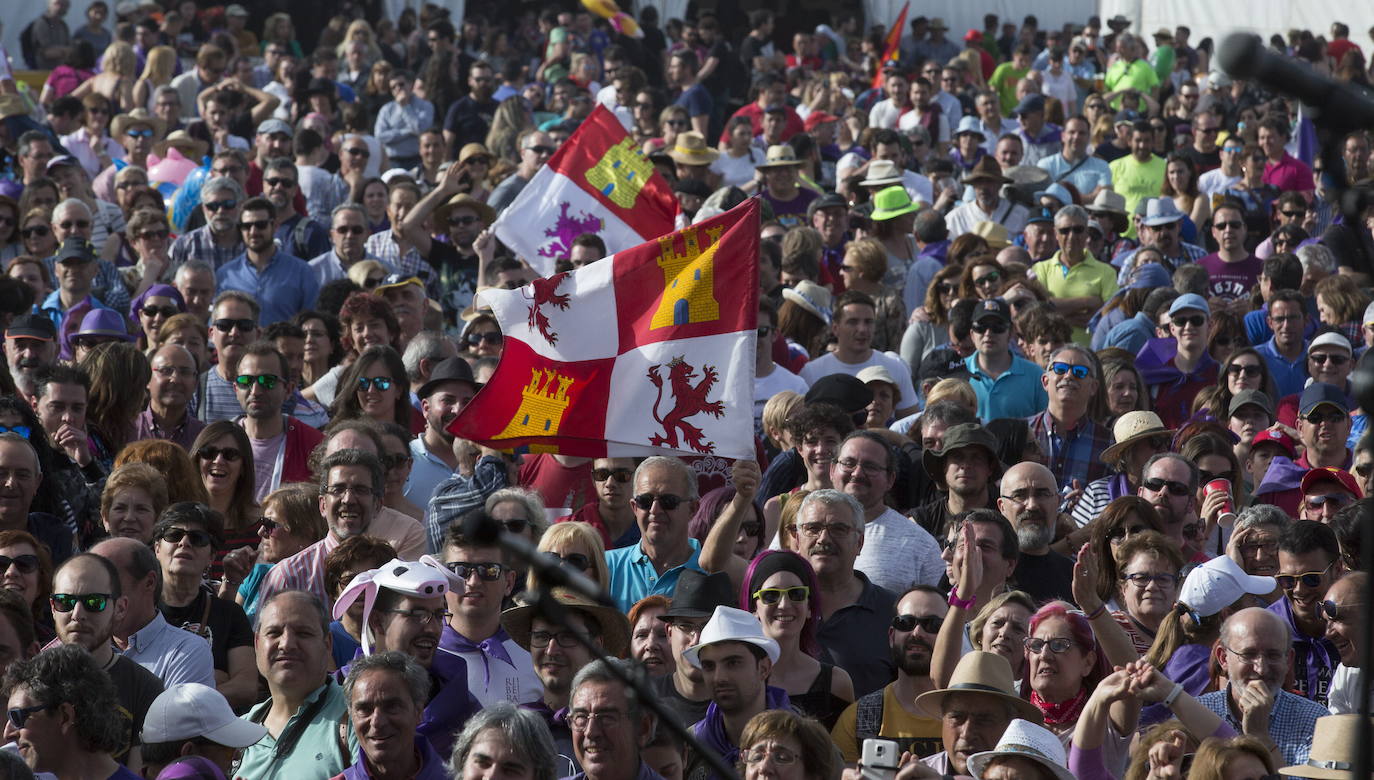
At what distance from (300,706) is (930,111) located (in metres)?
14.2

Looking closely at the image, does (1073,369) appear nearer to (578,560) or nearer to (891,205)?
(578,560)

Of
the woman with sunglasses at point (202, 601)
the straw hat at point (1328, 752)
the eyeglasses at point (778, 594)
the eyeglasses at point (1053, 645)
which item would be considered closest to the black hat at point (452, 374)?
the woman with sunglasses at point (202, 601)

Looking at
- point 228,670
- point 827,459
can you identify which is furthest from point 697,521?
point 228,670

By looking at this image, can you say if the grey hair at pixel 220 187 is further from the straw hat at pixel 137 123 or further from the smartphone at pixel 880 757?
the smartphone at pixel 880 757

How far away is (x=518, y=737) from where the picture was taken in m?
5.31

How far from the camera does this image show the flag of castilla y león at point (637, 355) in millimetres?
8023

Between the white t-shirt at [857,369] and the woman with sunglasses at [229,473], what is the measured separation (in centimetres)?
332

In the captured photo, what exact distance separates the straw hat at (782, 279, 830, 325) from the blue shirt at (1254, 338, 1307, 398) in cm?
243

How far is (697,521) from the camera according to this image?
8102 mm

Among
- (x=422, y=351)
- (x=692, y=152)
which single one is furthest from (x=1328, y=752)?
(x=692, y=152)

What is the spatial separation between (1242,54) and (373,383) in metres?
7.36

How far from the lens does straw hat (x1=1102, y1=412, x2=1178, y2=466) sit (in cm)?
911

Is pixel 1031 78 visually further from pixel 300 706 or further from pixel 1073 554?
pixel 300 706

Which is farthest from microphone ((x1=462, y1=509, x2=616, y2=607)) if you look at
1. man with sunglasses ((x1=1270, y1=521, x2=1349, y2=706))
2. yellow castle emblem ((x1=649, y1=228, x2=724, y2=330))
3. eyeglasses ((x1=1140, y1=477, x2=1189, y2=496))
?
eyeglasses ((x1=1140, y1=477, x2=1189, y2=496))
